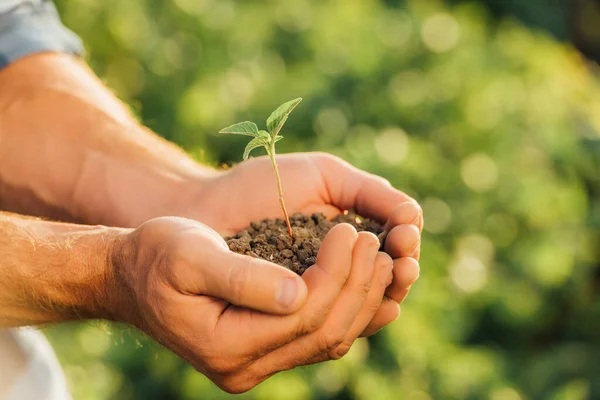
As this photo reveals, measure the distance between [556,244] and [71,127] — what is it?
8.88 feet

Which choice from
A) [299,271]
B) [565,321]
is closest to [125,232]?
[299,271]

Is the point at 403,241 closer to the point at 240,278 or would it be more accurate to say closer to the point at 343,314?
the point at 343,314

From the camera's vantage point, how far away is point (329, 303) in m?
1.53

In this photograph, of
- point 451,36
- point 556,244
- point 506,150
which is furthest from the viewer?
point 451,36

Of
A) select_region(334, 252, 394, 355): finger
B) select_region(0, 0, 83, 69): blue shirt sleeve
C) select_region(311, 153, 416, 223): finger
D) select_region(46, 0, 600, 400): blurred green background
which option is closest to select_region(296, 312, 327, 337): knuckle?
select_region(334, 252, 394, 355): finger

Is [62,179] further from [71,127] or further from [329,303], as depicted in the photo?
[329,303]

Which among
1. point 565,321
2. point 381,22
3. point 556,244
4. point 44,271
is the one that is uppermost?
point 44,271

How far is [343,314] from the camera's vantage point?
157 cm

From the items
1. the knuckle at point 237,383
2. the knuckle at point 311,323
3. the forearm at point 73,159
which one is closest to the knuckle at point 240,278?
the knuckle at point 311,323

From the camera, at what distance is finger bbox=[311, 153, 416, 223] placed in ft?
6.44

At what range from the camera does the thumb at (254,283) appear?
1432 mm

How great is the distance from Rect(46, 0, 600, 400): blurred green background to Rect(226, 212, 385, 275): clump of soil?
4.69 feet

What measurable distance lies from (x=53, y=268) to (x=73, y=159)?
602mm

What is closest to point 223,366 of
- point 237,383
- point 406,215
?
point 237,383
